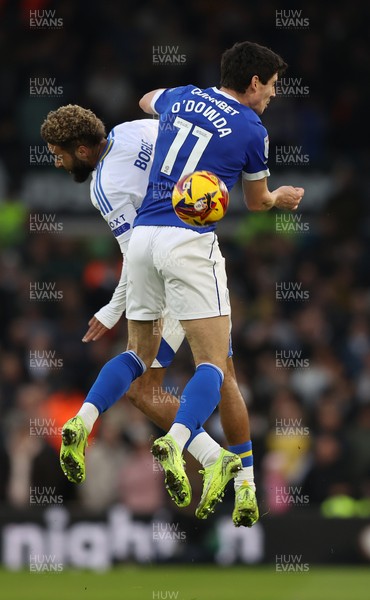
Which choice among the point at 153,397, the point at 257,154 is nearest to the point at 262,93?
the point at 257,154

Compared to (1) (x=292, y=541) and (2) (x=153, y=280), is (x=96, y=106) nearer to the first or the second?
(1) (x=292, y=541)

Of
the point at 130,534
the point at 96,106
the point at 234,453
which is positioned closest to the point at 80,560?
the point at 130,534

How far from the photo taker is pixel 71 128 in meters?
7.73

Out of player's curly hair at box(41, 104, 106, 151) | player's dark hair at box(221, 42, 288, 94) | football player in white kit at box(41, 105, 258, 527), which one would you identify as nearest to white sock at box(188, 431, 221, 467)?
football player in white kit at box(41, 105, 258, 527)

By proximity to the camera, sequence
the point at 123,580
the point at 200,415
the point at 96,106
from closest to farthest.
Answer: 1. the point at 200,415
2. the point at 123,580
3. the point at 96,106

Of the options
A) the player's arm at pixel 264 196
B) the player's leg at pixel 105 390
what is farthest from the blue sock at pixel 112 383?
the player's arm at pixel 264 196

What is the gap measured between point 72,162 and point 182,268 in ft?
3.80

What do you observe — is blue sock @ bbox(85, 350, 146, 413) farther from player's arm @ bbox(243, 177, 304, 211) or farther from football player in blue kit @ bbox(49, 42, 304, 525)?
player's arm @ bbox(243, 177, 304, 211)

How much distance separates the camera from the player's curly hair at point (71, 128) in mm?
7715

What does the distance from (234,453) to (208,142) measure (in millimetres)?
1904

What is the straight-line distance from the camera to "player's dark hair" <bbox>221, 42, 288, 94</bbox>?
745 centimetres

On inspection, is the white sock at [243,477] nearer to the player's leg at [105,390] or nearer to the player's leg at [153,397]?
Result: the player's leg at [153,397]

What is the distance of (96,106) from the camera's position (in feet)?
54.5

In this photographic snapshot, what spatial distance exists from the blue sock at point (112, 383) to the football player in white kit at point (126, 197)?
444 mm
